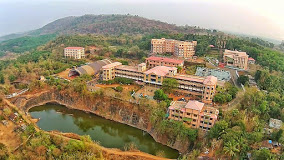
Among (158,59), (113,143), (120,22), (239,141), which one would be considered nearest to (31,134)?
(113,143)

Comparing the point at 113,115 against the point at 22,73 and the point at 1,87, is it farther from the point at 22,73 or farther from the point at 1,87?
the point at 22,73

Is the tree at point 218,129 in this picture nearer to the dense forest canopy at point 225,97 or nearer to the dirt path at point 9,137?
the dense forest canopy at point 225,97

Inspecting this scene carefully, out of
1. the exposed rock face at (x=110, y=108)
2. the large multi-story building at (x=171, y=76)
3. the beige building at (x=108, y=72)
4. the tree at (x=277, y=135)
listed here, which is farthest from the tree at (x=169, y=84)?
the tree at (x=277, y=135)

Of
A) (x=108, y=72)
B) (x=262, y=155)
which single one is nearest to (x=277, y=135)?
(x=262, y=155)

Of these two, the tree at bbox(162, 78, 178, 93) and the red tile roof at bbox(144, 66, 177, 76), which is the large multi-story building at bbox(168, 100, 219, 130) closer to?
the tree at bbox(162, 78, 178, 93)

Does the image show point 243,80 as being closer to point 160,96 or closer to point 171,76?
point 171,76

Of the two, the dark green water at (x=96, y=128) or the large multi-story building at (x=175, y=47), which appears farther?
the large multi-story building at (x=175, y=47)

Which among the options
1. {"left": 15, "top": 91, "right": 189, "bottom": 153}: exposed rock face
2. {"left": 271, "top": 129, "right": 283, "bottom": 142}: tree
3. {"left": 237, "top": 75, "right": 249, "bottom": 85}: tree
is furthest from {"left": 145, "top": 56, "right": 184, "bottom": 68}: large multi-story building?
{"left": 271, "top": 129, "right": 283, "bottom": 142}: tree
